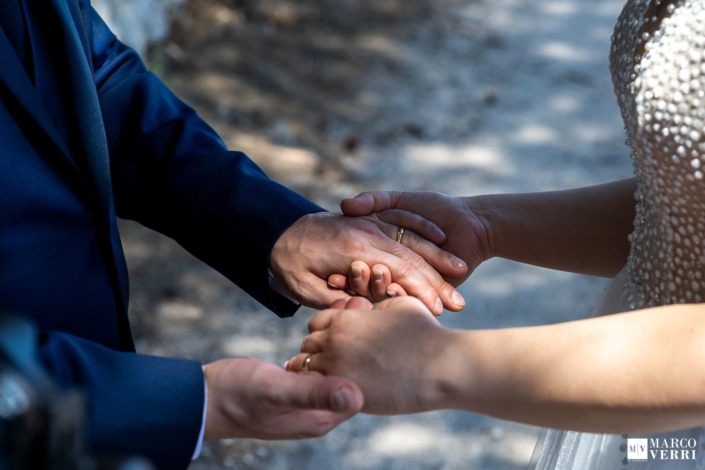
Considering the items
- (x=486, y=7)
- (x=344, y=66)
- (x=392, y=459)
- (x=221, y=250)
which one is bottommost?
(x=392, y=459)

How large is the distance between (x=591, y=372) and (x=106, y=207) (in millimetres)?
961

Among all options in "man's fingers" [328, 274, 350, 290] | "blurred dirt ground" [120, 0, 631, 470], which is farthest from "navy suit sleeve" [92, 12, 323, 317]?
"blurred dirt ground" [120, 0, 631, 470]

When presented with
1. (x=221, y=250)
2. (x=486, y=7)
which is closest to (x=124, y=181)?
(x=221, y=250)

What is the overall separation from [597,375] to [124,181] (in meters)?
1.15

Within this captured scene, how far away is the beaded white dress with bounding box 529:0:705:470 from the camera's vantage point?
100 centimetres

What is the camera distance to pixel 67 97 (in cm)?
119

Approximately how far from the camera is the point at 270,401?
40.5 inches

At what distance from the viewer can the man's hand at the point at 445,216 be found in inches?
64.1

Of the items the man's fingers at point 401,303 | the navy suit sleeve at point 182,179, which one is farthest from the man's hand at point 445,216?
the man's fingers at point 401,303

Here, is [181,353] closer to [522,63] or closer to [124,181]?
[124,181]

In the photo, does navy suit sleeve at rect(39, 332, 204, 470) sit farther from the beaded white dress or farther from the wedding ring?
the beaded white dress

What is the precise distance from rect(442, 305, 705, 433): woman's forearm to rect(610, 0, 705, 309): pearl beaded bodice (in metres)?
0.14

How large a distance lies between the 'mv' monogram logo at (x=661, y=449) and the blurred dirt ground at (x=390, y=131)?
1.11m

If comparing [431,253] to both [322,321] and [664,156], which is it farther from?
[664,156]
